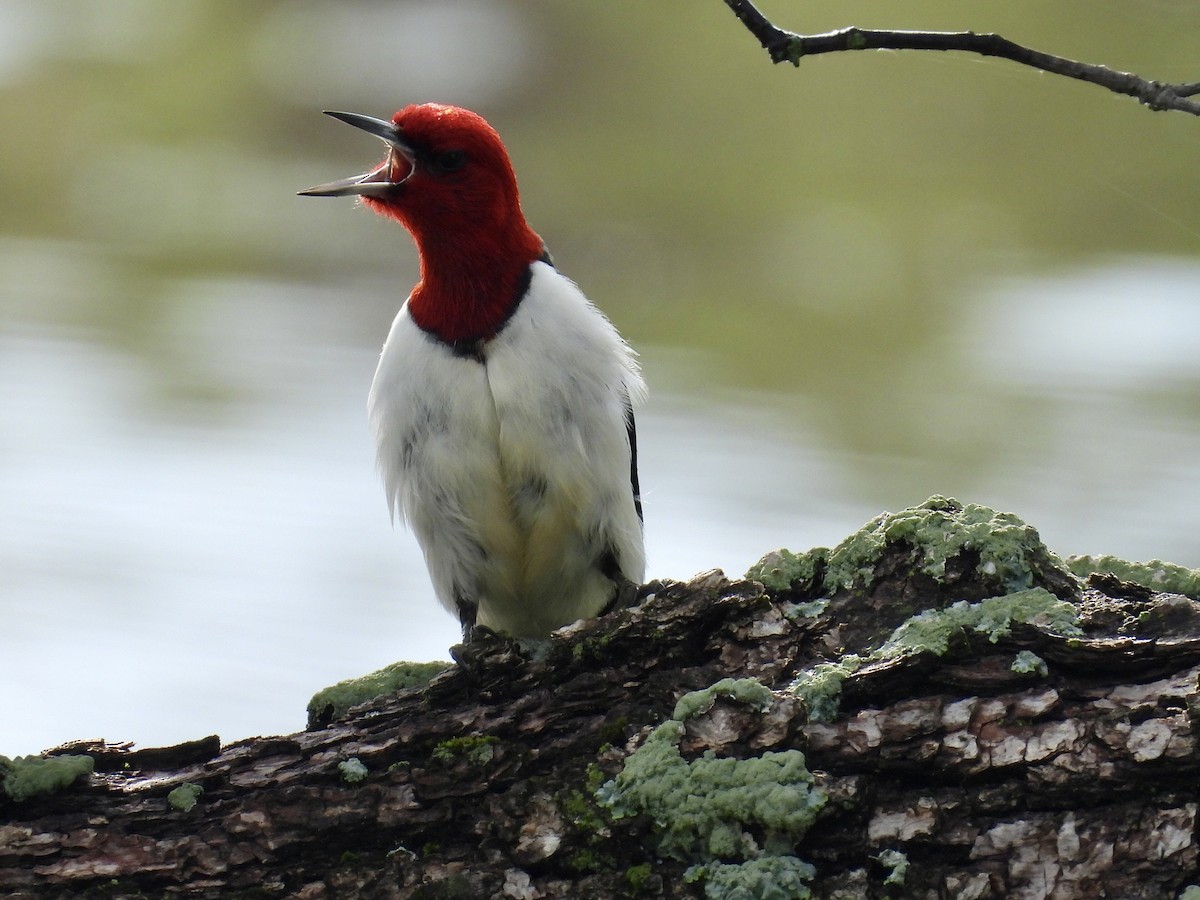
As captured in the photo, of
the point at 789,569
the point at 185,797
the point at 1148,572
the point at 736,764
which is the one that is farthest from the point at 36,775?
the point at 1148,572

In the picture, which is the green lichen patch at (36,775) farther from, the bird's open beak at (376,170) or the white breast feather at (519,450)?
the bird's open beak at (376,170)

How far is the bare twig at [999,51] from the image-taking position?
2.59 meters

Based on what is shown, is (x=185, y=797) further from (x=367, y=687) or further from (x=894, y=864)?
(x=894, y=864)

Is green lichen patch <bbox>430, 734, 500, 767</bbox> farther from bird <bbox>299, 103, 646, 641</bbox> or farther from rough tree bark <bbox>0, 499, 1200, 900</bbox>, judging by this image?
bird <bbox>299, 103, 646, 641</bbox>

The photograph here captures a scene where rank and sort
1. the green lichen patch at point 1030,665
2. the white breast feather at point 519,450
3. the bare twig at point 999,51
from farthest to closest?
the white breast feather at point 519,450 < the green lichen patch at point 1030,665 < the bare twig at point 999,51

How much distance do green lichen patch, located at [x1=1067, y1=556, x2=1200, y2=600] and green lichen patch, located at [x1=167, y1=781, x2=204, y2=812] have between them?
6.59ft

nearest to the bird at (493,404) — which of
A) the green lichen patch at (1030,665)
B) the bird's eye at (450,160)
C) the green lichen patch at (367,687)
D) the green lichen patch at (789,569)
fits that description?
the bird's eye at (450,160)

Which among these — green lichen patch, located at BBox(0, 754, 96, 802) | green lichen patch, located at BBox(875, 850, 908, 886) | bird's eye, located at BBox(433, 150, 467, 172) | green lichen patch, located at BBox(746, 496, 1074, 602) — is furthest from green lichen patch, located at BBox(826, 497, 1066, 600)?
green lichen patch, located at BBox(0, 754, 96, 802)

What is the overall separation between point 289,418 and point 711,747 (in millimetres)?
8531

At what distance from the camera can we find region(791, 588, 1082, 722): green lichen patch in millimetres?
3176

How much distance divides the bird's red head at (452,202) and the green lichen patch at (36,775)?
150 cm

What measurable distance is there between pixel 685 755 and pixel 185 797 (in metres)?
1.03

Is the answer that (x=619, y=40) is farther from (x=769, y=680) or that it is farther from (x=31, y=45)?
(x=769, y=680)

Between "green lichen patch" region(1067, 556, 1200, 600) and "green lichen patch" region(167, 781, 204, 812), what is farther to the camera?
"green lichen patch" region(1067, 556, 1200, 600)
